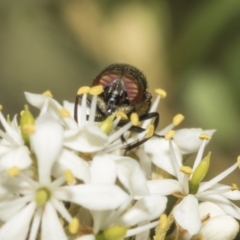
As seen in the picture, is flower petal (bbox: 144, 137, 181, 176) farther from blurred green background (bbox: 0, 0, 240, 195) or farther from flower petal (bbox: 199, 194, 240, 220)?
blurred green background (bbox: 0, 0, 240, 195)

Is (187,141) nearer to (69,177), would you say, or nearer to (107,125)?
(107,125)

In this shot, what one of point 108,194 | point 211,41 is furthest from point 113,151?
point 211,41

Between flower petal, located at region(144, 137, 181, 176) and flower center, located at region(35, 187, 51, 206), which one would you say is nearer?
flower center, located at region(35, 187, 51, 206)

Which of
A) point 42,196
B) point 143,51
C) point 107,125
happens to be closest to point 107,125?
point 107,125

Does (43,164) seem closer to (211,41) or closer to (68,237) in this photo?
(68,237)

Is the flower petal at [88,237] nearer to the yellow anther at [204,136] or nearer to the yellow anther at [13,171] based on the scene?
the yellow anther at [13,171]

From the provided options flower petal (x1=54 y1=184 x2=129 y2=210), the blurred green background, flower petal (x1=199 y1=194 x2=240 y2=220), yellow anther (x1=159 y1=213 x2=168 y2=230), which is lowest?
yellow anther (x1=159 y1=213 x2=168 y2=230)

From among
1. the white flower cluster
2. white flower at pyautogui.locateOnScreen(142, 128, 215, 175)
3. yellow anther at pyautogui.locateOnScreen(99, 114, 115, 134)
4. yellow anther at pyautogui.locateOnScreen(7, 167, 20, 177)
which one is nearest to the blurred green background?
white flower at pyautogui.locateOnScreen(142, 128, 215, 175)

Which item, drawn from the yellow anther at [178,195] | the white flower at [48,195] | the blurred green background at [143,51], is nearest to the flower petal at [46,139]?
the white flower at [48,195]
